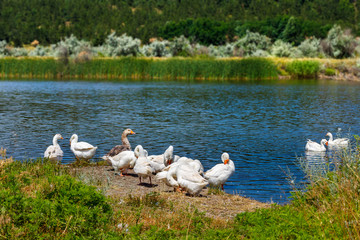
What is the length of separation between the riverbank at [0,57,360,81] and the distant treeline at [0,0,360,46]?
4316 centimetres

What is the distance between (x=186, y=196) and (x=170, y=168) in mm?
1088

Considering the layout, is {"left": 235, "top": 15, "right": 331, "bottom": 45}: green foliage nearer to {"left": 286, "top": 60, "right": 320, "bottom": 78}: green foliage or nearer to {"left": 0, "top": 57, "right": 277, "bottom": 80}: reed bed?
{"left": 286, "top": 60, "right": 320, "bottom": 78}: green foliage

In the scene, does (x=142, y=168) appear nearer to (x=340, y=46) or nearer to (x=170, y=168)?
(x=170, y=168)

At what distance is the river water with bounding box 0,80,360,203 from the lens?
53.9 ft

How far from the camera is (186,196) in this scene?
36.6ft

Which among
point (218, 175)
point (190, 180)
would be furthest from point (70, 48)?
point (190, 180)

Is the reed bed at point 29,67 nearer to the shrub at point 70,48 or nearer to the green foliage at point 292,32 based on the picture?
the shrub at point 70,48

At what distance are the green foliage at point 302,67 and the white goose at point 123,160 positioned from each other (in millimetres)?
54949

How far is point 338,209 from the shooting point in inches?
292

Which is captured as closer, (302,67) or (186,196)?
(186,196)

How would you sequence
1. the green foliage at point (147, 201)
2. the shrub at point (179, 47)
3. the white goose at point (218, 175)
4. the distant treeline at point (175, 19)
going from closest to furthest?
the green foliage at point (147, 201), the white goose at point (218, 175), the shrub at point (179, 47), the distant treeline at point (175, 19)

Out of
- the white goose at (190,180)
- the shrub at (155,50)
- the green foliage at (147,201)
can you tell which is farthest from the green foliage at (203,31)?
the green foliage at (147,201)

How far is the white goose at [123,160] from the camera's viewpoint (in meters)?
13.5

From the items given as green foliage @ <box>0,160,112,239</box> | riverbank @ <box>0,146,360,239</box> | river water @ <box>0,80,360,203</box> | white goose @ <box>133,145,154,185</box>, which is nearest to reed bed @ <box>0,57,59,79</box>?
river water @ <box>0,80,360,203</box>
